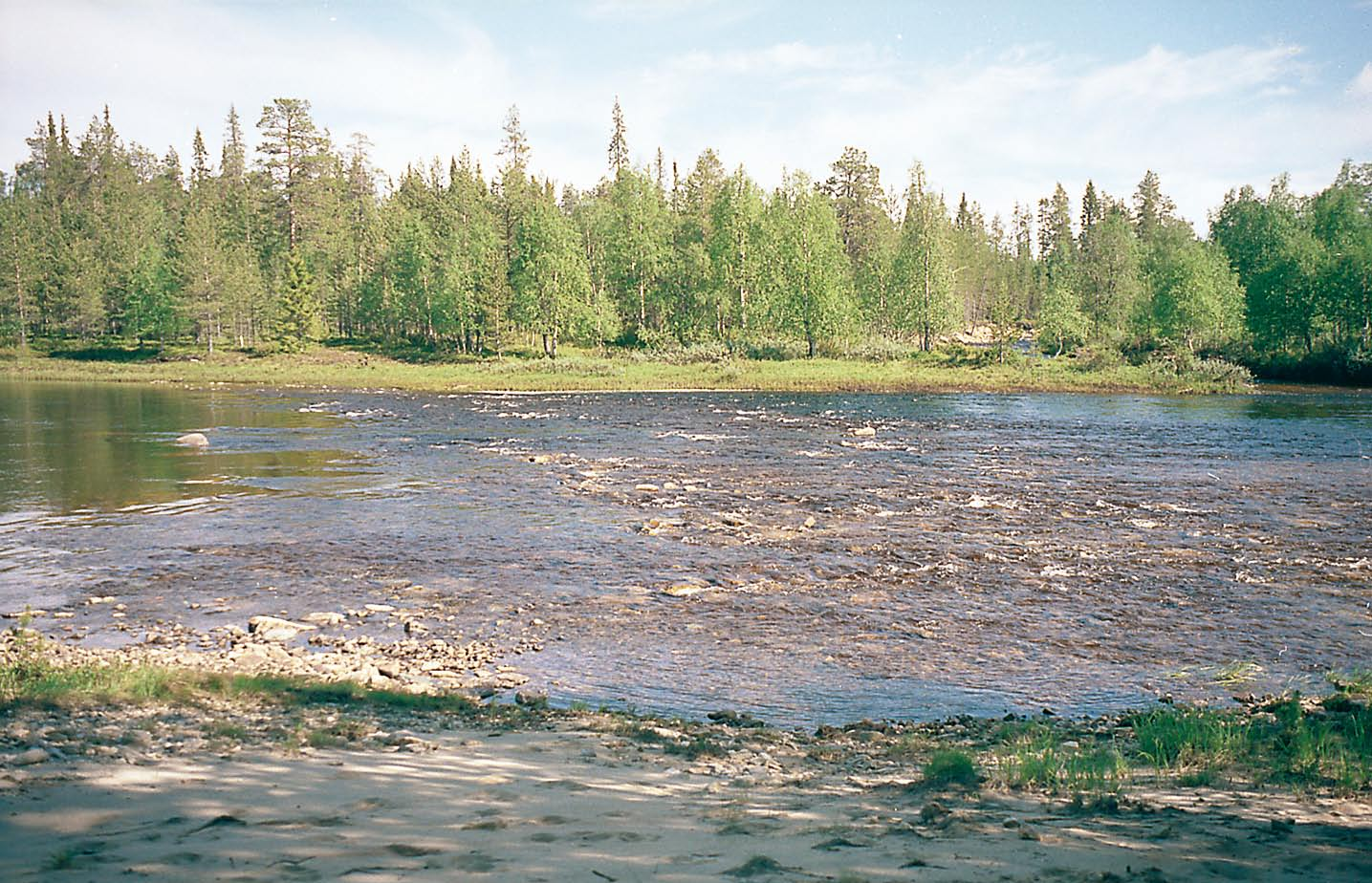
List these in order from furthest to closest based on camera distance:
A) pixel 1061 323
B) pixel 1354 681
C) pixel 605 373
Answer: pixel 1061 323, pixel 605 373, pixel 1354 681

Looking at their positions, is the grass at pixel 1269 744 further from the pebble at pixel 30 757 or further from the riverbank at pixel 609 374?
the riverbank at pixel 609 374

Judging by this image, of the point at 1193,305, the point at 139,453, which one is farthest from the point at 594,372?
the point at 1193,305

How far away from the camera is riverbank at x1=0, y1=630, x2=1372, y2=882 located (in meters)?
5.20

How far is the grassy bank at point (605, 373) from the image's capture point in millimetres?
59062

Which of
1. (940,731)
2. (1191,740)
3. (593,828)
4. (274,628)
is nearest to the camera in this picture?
(593,828)

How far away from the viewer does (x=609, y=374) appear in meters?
64.7

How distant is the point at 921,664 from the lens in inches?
445

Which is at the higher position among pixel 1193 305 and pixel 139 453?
pixel 1193 305

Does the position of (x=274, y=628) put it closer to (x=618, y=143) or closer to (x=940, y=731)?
Answer: (x=940, y=731)

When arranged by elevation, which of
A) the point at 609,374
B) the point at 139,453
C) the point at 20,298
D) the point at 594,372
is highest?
the point at 20,298

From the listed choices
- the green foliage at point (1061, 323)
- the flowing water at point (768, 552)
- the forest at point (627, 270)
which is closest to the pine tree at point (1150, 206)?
the forest at point (627, 270)

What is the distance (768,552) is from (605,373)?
1938 inches

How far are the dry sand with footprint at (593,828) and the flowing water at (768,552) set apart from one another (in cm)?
307


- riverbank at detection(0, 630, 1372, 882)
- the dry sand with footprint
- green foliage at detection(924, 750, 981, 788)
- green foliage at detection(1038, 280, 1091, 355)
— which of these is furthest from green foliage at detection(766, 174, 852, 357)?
the dry sand with footprint
